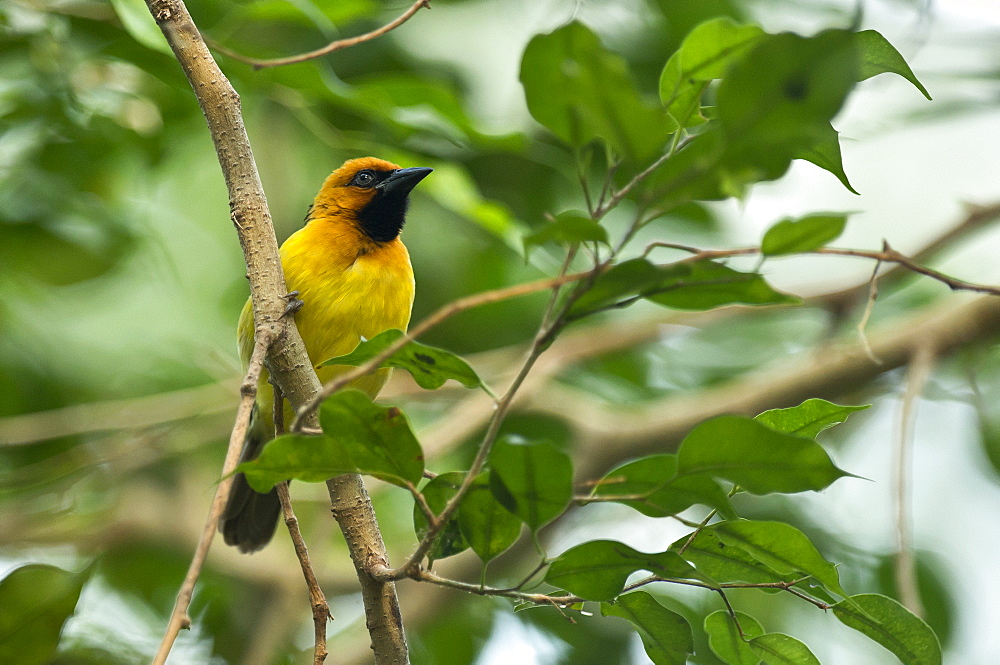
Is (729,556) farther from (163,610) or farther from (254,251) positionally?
(163,610)

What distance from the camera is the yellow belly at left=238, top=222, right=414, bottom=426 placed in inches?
114

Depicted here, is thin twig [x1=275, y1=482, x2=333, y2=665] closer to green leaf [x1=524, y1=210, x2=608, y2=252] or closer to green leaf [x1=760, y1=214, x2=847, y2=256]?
green leaf [x1=524, y1=210, x2=608, y2=252]

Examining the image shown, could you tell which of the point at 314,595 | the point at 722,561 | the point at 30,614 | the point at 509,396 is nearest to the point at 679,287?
the point at 509,396

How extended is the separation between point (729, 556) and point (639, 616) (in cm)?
16

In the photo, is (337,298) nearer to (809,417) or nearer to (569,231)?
(809,417)

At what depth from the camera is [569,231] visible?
40.1 inches

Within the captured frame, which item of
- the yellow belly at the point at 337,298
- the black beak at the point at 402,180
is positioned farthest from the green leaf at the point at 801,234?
the black beak at the point at 402,180

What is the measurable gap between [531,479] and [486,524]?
0.65 feet

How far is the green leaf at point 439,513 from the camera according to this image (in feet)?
4.41

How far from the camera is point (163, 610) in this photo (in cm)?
403

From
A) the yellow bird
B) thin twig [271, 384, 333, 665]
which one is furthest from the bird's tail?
thin twig [271, 384, 333, 665]

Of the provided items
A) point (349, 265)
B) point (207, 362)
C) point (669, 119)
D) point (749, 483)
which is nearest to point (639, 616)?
point (749, 483)

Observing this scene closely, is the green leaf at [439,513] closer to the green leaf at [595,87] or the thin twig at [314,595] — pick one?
the thin twig at [314,595]

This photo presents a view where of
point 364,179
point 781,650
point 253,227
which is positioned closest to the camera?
point 781,650
